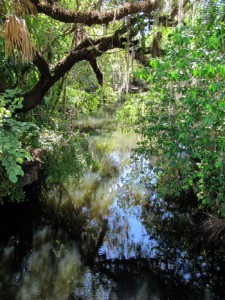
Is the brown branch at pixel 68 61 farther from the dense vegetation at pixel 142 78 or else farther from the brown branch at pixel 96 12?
the brown branch at pixel 96 12

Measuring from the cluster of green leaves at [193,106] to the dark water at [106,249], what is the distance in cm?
146

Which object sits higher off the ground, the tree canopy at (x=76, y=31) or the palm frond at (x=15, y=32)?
the tree canopy at (x=76, y=31)

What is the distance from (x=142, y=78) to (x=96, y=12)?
4.72ft

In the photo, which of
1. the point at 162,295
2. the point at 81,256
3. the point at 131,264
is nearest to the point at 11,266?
the point at 81,256

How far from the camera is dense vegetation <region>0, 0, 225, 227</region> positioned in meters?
3.81

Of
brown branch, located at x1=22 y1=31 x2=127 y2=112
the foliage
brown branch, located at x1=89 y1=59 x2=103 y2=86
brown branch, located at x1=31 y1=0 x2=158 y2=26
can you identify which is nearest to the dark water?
the foliage

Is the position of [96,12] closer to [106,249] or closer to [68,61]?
[68,61]

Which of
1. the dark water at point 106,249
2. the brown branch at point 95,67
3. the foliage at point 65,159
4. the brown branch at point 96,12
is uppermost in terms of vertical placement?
the brown branch at point 95,67

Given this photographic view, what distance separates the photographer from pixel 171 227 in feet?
26.0

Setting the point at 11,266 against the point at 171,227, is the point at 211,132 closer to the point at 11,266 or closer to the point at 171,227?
the point at 171,227

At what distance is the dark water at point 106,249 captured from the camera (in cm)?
556

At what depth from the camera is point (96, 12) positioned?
16.9 ft

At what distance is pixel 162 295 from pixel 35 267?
259 cm

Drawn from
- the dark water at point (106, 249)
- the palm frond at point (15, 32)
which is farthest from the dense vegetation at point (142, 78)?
the dark water at point (106, 249)
